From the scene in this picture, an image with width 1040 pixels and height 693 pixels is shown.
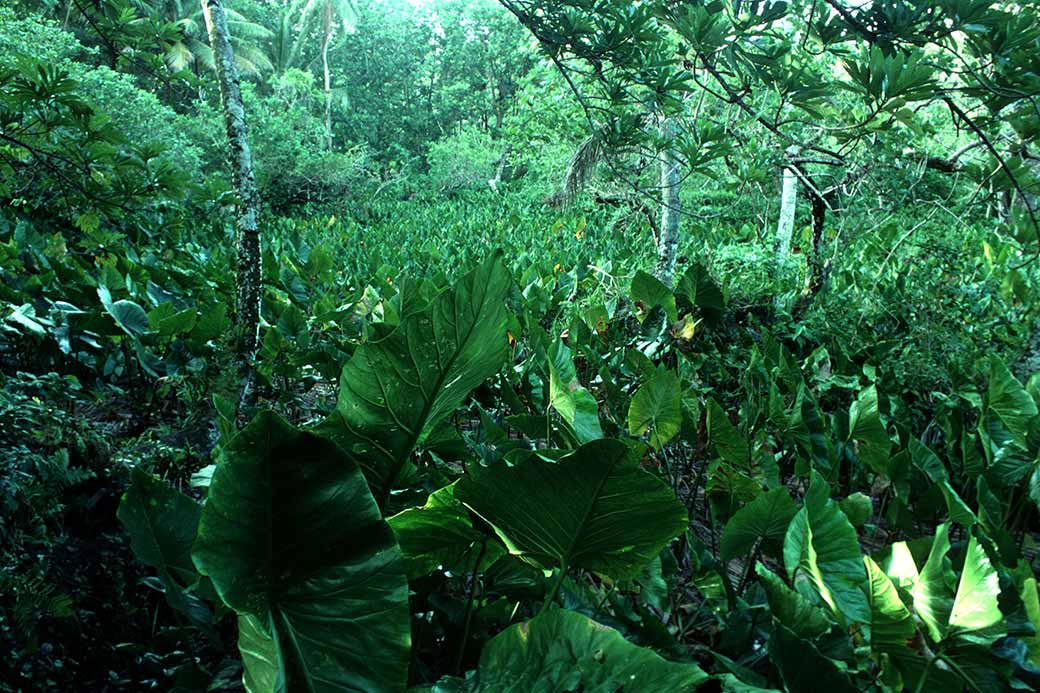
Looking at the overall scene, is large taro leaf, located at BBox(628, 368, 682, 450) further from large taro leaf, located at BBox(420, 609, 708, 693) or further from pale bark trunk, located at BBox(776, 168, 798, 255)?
pale bark trunk, located at BBox(776, 168, 798, 255)

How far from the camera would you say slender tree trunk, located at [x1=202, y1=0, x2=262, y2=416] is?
2811mm

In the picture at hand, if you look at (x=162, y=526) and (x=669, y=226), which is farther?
(x=669, y=226)

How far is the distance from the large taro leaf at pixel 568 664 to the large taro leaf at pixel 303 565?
126 millimetres

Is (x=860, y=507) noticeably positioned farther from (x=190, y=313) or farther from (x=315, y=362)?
(x=190, y=313)

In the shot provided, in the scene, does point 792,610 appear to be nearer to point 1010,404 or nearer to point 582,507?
point 582,507

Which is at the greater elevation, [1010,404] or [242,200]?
[242,200]

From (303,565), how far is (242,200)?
223 centimetres

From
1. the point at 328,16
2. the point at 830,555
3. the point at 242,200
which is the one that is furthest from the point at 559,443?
the point at 328,16

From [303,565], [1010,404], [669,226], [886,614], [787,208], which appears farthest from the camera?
[787,208]

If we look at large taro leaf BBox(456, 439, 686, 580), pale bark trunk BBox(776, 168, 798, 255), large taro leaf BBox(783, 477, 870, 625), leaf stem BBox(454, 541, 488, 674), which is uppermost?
pale bark trunk BBox(776, 168, 798, 255)

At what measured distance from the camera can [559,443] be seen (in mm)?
2176

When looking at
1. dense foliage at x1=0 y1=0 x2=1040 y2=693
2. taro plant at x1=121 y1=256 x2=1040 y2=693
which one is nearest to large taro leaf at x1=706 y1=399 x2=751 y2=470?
dense foliage at x1=0 y1=0 x2=1040 y2=693

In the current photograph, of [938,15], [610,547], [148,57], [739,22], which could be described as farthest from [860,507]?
[148,57]

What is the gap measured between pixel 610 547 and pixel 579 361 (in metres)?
2.89
